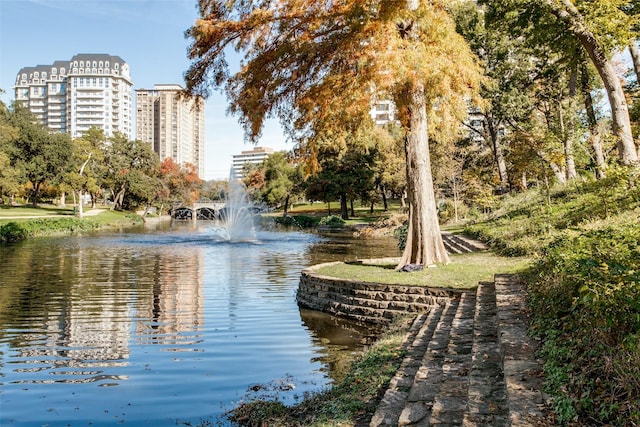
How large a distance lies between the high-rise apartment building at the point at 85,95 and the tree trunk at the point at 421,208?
167598mm

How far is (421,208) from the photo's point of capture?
554 inches

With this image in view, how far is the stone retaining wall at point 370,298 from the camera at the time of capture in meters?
11.0

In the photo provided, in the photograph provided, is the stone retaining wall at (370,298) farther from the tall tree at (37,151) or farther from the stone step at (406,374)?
the tall tree at (37,151)

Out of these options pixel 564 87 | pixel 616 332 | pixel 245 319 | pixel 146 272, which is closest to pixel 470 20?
pixel 564 87

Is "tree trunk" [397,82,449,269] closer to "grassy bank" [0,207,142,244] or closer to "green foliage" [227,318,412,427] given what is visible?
A: "green foliage" [227,318,412,427]

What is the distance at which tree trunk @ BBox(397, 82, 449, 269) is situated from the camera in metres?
14.0

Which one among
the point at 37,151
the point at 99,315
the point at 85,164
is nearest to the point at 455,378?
the point at 99,315

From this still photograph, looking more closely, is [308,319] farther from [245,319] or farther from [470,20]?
[470,20]

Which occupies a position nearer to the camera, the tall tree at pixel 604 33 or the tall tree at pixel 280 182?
the tall tree at pixel 604 33

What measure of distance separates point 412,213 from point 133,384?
9.14 m

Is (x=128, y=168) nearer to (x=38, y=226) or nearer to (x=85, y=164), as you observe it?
(x=85, y=164)

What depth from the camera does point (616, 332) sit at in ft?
14.5

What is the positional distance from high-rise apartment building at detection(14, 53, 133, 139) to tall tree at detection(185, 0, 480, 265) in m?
164

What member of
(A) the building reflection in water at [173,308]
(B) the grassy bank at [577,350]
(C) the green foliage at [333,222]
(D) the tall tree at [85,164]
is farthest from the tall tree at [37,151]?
(B) the grassy bank at [577,350]
